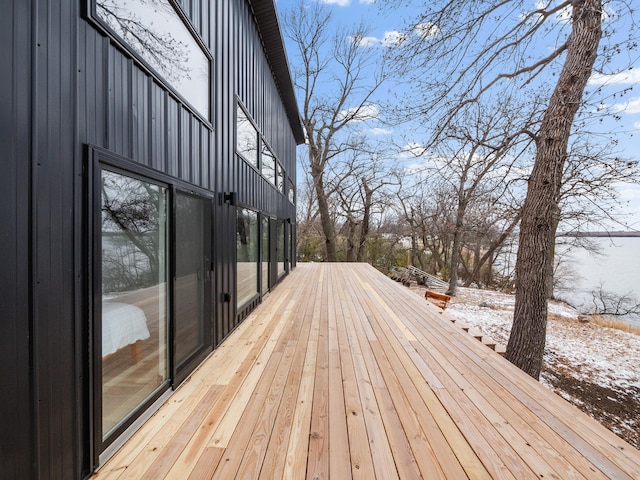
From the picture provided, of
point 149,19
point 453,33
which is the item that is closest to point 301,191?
point 453,33

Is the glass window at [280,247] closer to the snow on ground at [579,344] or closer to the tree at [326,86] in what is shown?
the snow on ground at [579,344]

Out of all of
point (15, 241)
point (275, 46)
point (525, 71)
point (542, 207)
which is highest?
point (275, 46)

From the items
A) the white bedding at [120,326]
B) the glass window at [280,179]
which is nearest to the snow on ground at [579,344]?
the glass window at [280,179]

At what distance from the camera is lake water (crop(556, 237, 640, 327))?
13406 millimetres

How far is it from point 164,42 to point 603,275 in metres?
28.8

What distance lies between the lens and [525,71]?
459 centimetres

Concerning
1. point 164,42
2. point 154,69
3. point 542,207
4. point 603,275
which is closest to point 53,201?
point 154,69

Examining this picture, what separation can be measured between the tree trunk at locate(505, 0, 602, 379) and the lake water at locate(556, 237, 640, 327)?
31.1 ft

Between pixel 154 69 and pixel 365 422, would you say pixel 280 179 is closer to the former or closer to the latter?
pixel 154 69

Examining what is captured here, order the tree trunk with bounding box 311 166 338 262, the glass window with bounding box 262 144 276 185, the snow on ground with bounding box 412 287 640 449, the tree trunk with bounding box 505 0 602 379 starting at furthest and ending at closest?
the tree trunk with bounding box 311 166 338 262
the glass window with bounding box 262 144 276 185
the tree trunk with bounding box 505 0 602 379
the snow on ground with bounding box 412 287 640 449

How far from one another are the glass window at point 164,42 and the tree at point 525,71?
3.11 meters

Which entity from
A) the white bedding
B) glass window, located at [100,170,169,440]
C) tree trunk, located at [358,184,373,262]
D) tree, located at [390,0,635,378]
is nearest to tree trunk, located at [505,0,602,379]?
tree, located at [390,0,635,378]

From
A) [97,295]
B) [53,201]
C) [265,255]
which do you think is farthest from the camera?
[265,255]

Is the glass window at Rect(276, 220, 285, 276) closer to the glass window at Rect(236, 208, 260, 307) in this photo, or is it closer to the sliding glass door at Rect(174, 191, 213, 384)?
the glass window at Rect(236, 208, 260, 307)
